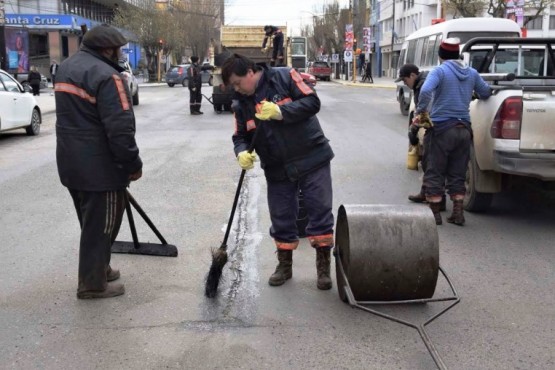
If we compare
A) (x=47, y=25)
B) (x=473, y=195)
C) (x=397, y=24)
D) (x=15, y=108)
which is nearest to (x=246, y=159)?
(x=473, y=195)

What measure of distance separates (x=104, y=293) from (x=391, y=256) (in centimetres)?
203

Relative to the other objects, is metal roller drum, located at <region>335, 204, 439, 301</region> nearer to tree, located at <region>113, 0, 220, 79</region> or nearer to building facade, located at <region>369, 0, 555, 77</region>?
building facade, located at <region>369, 0, 555, 77</region>

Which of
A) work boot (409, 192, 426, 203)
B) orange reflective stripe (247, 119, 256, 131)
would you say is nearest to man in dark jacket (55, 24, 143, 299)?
orange reflective stripe (247, 119, 256, 131)

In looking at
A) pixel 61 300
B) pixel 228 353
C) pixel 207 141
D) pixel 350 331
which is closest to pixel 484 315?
pixel 350 331

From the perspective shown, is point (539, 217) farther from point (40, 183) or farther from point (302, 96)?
point (40, 183)

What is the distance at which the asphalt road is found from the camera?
146 inches

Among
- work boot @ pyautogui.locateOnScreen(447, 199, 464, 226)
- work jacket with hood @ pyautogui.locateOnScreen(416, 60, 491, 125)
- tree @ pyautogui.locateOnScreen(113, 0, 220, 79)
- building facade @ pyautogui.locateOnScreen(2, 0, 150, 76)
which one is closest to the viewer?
work jacket with hood @ pyautogui.locateOnScreen(416, 60, 491, 125)

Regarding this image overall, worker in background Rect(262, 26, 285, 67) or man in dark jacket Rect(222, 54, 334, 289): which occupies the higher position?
worker in background Rect(262, 26, 285, 67)

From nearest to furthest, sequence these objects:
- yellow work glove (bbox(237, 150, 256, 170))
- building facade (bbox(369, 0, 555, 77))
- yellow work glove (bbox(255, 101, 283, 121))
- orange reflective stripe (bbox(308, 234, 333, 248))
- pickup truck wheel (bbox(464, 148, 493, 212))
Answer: yellow work glove (bbox(255, 101, 283, 121))
yellow work glove (bbox(237, 150, 256, 170))
orange reflective stripe (bbox(308, 234, 333, 248))
pickup truck wheel (bbox(464, 148, 493, 212))
building facade (bbox(369, 0, 555, 77))

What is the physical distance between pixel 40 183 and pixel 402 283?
256 inches

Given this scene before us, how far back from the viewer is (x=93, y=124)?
4273mm

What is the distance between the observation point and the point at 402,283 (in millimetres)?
4152

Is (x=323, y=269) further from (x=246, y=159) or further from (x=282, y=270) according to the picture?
(x=246, y=159)

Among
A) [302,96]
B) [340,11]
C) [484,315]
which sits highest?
[340,11]
